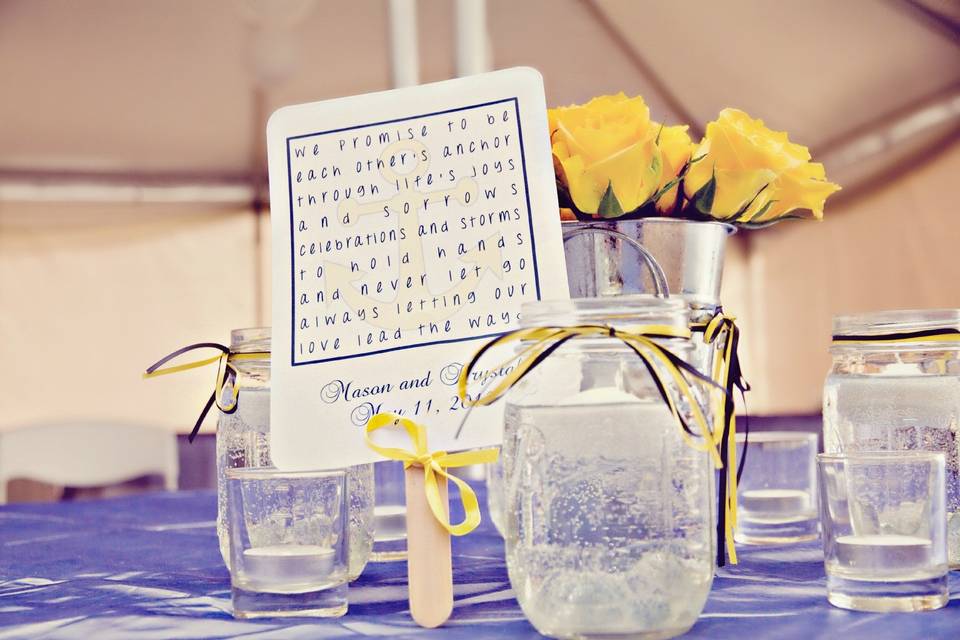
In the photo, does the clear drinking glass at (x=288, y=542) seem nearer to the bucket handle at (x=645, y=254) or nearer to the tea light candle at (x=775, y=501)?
the bucket handle at (x=645, y=254)

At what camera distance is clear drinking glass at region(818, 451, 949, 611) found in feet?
1.58

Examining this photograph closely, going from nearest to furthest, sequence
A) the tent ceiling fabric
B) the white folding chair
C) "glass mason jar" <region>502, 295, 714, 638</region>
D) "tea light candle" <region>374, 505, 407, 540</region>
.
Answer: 1. "glass mason jar" <region>502, 295, 714, 638</region>
2. "tea light candle" <region>374, 505, 407, 540</region>
3. the white folding chair
4. the tent ceiling fabric

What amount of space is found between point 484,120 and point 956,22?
282cm

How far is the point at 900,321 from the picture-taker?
22.7 inches

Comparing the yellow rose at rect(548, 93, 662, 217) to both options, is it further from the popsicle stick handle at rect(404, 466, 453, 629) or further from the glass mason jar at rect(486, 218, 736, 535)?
the popsicle stick handle at rect(404, 466, 453, 629)

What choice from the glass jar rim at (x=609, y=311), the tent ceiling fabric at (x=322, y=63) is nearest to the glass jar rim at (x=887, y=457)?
the glass jar rim at (x=609, y=311)

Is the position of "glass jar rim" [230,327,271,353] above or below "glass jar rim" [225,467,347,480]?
above

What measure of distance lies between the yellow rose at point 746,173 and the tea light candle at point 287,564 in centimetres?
26

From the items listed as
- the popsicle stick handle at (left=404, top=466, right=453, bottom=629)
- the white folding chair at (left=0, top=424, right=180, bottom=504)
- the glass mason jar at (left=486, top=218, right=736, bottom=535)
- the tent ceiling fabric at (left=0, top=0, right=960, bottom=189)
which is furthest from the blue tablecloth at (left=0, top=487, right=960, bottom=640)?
the tent ceiling fabric at (left=0, top=0, right=960, bottom=189)

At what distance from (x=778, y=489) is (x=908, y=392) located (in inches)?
6.0

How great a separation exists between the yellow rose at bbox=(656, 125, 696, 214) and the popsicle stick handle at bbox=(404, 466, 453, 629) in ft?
0.63

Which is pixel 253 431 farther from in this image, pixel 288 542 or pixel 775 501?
pixel 775 501

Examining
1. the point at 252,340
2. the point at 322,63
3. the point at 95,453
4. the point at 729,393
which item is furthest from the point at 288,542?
the point at 322,63

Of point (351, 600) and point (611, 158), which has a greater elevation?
point (611, 158)
